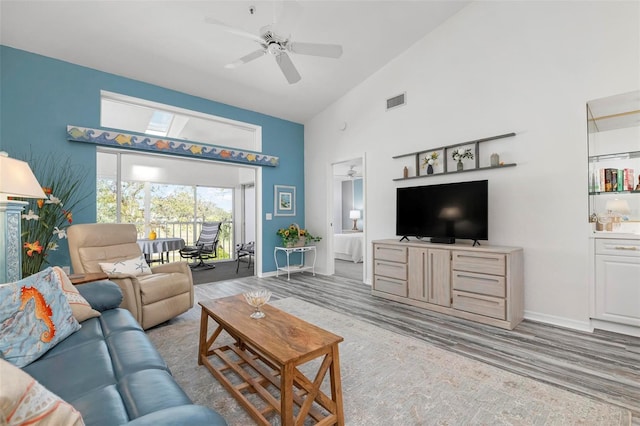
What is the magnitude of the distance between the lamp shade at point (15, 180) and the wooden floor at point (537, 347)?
2999 millimetres

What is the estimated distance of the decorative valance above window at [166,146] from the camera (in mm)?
3756

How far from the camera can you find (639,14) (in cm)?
263

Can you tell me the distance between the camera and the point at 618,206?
9.97 feet

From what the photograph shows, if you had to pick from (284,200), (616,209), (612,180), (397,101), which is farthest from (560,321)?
(284,200)

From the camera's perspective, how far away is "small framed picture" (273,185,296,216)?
5.77 meters

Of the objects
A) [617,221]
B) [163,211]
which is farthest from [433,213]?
[163,211]

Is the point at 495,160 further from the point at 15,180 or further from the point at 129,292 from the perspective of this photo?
the point at 15,180

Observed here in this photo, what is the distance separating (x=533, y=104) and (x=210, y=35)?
12.5 ft

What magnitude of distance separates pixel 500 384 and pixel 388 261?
2.10 metres

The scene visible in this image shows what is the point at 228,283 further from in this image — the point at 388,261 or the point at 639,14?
the point at 639,14

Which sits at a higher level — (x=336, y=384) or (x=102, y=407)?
(x=102, y=407)

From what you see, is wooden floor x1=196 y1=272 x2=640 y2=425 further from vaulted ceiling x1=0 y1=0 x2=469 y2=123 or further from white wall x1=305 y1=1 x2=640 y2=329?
vaulted ceiling x1=0 y1=0 x2=469 y2=123

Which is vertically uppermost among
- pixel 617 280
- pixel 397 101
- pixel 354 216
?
pixel 397 101

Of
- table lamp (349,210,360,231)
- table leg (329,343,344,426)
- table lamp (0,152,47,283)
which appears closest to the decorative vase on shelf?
table leg (329,343,344,426)
